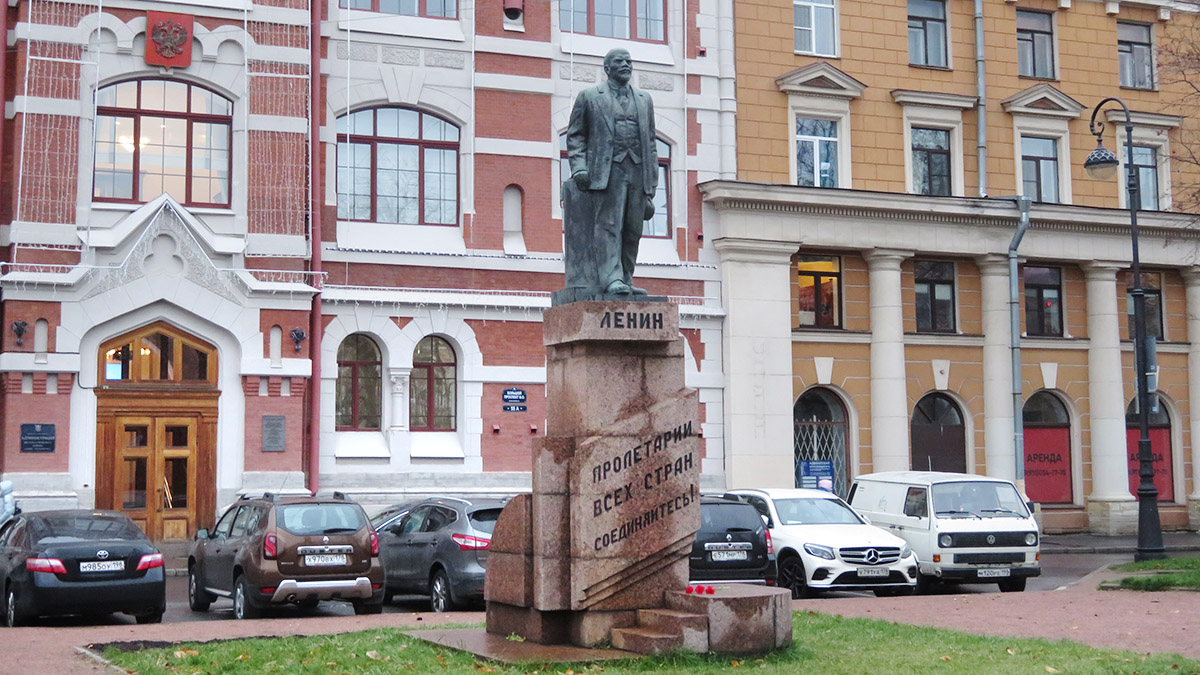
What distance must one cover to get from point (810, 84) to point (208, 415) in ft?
49.5

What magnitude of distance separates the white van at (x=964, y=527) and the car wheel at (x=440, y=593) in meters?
7.53

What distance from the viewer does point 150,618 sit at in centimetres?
1730

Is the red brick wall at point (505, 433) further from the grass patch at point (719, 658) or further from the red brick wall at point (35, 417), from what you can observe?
the grass patch at point (719, 658)

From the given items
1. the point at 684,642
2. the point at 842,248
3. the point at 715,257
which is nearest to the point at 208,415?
the point at 715,257

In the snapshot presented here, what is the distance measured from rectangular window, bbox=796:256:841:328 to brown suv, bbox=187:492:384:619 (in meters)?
16.4

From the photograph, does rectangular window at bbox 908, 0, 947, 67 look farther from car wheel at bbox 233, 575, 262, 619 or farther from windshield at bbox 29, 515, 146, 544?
windshield at bbox 29, 515, 146, 544

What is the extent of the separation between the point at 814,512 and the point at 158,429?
1201 cm

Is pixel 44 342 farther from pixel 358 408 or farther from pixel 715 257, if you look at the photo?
pixel 715 257

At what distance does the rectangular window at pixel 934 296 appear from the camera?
111 feet

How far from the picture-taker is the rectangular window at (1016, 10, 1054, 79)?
35.3 meters

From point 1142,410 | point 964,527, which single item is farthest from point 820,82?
point 964,527

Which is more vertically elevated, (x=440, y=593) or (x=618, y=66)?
(x=618, y=66)

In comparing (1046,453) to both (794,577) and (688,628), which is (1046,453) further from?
(688,628)

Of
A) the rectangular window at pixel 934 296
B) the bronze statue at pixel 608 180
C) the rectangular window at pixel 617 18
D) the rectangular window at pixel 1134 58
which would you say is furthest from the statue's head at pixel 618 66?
the rectangular window at pixel 1134 58
